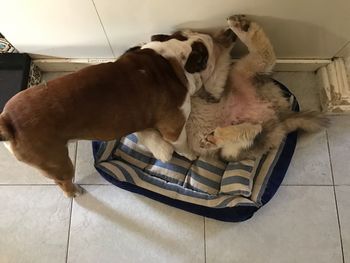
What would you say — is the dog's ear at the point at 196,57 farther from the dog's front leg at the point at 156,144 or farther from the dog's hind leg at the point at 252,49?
the dog's front leg at the point at 156,144

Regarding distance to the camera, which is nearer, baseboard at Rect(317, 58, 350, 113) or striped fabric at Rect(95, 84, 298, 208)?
striped fabric at Rect(95, 84, 298, 208)

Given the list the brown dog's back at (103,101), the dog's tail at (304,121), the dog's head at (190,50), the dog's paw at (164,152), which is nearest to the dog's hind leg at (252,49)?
the dog's head at (190,50)

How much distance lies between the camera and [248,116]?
1.76 meters

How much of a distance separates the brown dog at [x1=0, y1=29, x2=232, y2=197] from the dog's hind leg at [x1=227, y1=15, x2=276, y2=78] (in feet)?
0.42

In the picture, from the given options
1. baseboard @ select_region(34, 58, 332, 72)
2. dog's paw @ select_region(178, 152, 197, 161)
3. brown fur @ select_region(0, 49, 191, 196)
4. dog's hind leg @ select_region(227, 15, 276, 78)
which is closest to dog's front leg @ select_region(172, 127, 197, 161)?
dog's paw @ select_region(178, 152, 197, 161)

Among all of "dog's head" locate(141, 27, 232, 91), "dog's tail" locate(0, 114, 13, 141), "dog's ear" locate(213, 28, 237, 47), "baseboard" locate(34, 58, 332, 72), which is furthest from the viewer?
"baseboard" locate(34, 58, 332, 72)

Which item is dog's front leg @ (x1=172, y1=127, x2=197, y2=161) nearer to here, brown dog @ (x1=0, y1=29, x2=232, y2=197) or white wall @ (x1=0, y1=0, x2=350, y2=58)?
brown dog @ (x1=0, y1=29, x2=232, y2=197)

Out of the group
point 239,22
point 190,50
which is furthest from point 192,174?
point 239,22

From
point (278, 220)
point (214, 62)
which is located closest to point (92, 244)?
point (278, 220)

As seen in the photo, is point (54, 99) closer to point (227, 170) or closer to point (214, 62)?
point (214, 62)

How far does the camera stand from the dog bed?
1.71 meters

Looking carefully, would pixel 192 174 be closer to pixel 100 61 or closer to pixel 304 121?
pixel 304 121

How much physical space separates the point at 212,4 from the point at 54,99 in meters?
0.68

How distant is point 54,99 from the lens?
1.28 meters
